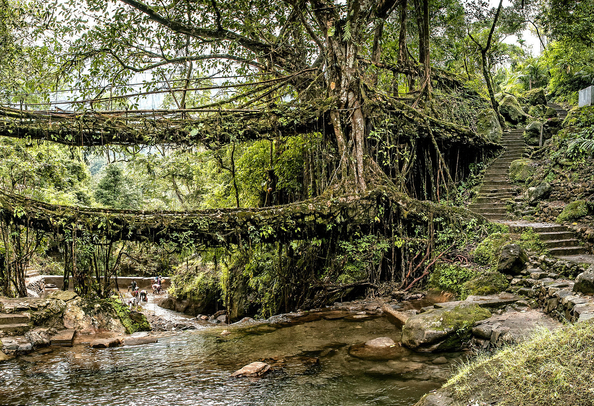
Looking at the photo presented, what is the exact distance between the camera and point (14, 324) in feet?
19.9

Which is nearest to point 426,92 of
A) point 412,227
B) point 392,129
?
point 392,129

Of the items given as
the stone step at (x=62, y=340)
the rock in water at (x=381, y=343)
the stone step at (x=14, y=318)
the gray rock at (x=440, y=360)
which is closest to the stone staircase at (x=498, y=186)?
the rock in water at (x=381, y=343)

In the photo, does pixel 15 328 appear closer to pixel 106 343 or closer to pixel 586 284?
pixel 106 343

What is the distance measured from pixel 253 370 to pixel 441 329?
2.52 meters

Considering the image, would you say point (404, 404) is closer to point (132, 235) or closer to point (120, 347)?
point (120, 347)

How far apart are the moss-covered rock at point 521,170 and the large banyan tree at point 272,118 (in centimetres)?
265

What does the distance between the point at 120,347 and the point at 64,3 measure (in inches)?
318

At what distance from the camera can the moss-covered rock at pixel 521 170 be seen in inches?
474

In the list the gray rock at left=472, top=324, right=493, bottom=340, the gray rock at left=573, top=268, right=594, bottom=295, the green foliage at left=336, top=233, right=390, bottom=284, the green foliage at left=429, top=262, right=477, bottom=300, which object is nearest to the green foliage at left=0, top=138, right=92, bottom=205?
the green foliage at left=336, top=233, right=390, bottom=284

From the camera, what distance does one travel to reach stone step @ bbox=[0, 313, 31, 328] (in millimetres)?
6050

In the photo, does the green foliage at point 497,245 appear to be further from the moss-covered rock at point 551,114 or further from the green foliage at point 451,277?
the moss-covered rock at point 551,114

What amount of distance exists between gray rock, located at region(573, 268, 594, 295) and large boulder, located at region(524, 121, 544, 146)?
36.6 ft

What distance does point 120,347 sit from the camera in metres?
6.07

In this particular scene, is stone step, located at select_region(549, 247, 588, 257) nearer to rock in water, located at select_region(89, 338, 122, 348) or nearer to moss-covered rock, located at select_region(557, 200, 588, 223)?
moss-covered rock, located at select_region(557, 200, 588, 223)
